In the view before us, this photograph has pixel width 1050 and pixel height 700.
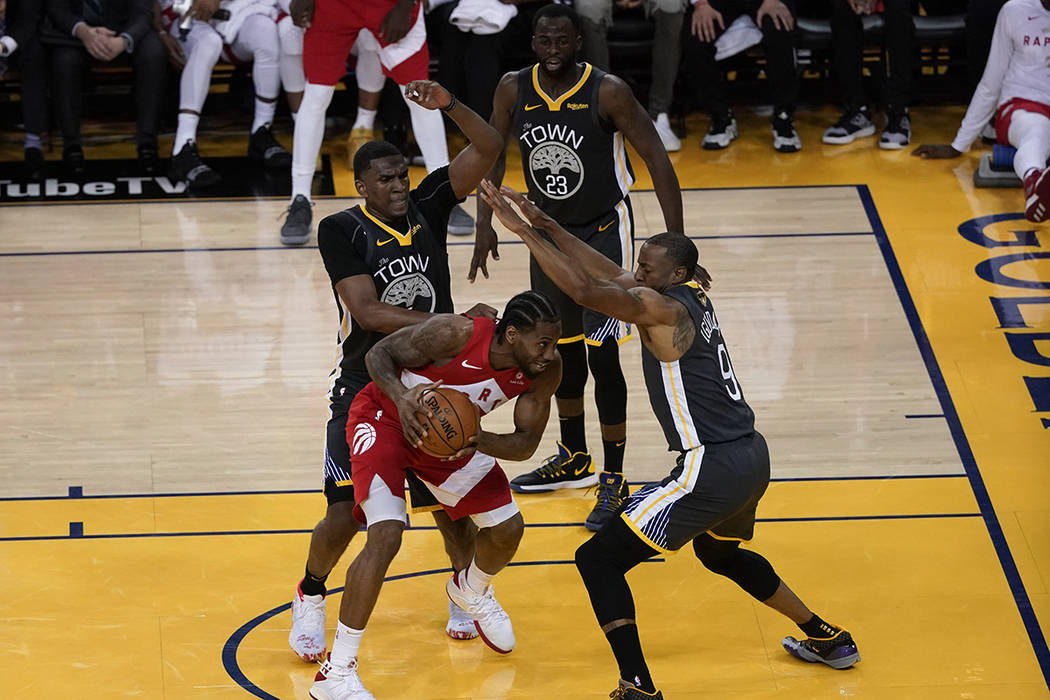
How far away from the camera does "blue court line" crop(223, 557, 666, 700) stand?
5379 mm

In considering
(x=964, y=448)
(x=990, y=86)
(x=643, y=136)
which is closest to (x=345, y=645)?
(x=643, y=136)

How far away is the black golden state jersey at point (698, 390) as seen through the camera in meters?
5.20

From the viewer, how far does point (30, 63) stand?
10.1 metres

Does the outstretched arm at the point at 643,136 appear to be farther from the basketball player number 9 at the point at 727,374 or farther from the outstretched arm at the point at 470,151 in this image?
the basketball player number 9 at the point at 727,374

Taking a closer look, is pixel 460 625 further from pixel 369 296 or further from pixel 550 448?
pixel 550 448

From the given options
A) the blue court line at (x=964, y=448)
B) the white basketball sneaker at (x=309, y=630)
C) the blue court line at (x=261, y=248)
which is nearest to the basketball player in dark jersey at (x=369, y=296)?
the white basketball sneaker at (x=309, y=630)

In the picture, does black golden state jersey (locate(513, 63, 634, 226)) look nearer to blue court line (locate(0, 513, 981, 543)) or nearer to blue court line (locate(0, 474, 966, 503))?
blue court line (locate(0, 474, 966, 503))

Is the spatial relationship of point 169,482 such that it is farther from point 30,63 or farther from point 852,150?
point 852,150

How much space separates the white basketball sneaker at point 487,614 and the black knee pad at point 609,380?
4.12ft

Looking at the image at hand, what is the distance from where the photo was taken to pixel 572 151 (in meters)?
6.61

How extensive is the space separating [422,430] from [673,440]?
2.92ft

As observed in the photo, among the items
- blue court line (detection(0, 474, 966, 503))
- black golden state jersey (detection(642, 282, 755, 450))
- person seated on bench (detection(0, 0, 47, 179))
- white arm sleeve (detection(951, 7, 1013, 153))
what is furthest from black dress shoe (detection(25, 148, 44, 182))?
black golden state jersey (detection(642, 282, 755, 450))

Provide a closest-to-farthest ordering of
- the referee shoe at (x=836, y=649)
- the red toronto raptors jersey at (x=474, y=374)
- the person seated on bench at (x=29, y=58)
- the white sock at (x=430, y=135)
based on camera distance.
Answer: the red toronto raptors jersey at (x=474, y=374)
the referee shoe at (x=836, y=649)
the white sock at (x=430, y=135)
the person seated on bench at (x=29, y=58)

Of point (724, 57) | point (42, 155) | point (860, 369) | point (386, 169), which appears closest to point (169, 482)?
point (386, 169)
